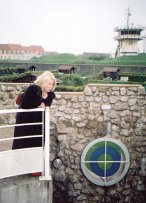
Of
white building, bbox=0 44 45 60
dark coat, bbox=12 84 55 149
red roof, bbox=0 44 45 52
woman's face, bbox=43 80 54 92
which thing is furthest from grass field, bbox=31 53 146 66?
dark coat, bbox=12 84 55 149

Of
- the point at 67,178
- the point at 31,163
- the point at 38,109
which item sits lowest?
the point at 67,178

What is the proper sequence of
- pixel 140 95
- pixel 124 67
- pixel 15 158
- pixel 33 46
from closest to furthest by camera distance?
pixel 15 158, pixel 140 95, pixel 124 67, pixel 33 46

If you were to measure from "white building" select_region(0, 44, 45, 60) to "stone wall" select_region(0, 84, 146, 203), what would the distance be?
6286 centimetres

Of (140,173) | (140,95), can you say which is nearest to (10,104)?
(140,95)

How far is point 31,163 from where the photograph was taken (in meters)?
3.75

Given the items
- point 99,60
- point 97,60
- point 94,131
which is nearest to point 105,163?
point 94,131

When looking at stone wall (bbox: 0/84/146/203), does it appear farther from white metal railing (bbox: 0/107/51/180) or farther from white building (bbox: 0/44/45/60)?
white building (bbox: 0/44/45/60)

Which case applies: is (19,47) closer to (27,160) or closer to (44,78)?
(44,78)

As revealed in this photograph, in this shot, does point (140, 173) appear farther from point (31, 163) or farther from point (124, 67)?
point (124, 67)

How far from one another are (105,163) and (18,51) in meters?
69.4

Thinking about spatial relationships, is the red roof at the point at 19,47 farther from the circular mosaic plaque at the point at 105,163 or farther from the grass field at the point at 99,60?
the circular mosaic plaque at the point at 105,163

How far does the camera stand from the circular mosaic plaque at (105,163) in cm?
738

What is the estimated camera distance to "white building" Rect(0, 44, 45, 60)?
68.2 metres

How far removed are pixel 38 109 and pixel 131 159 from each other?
449cm
